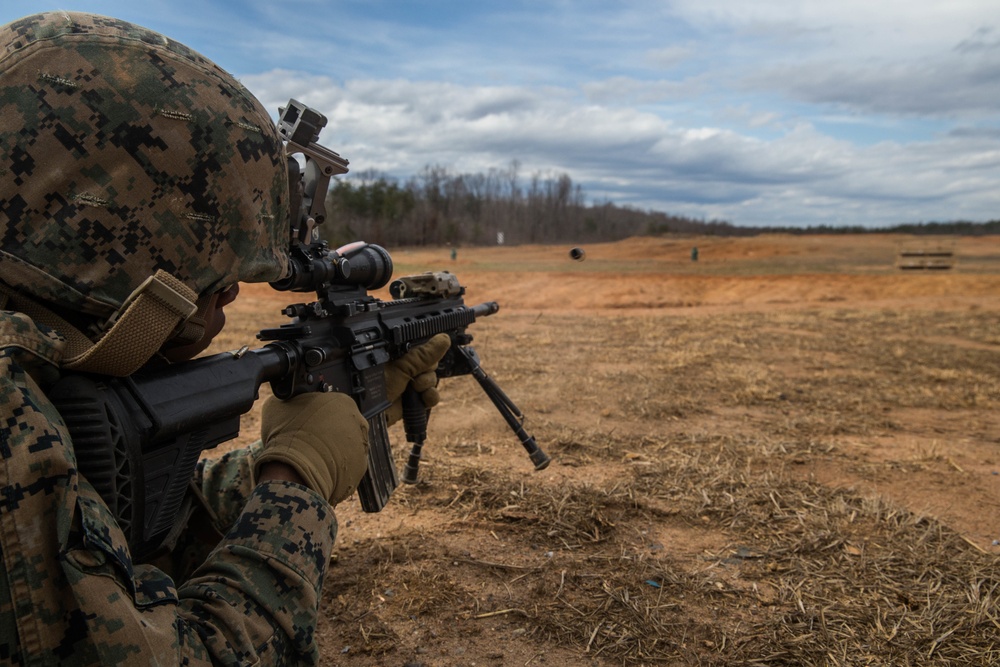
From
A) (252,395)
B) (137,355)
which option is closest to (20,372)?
(137,355)

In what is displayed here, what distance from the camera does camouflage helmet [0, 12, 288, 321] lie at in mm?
1376

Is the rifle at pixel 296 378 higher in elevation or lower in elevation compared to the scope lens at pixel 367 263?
lower

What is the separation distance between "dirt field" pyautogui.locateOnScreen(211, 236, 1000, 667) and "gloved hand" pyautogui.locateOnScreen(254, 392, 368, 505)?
0.99m

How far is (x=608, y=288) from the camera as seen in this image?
68.8 ft

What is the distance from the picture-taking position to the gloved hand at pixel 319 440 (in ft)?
6.28

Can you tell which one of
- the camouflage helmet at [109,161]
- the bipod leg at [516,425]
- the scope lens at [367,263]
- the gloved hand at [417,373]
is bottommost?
the bipod leg at [516,425]

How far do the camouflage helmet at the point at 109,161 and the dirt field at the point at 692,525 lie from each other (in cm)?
183

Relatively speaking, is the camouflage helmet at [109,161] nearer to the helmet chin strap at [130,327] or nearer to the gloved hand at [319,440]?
the helmet chin strap at [130,327]

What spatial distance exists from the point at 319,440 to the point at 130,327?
782 millimetres

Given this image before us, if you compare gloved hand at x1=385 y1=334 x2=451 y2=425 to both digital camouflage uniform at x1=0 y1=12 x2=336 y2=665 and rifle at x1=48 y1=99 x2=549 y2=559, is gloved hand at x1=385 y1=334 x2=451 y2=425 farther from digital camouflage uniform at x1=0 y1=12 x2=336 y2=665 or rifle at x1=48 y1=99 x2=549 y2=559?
digital camouflage uniform at x1=0 y1=12 x2=336 y2=665

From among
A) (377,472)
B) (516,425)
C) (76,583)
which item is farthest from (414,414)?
(76,583)

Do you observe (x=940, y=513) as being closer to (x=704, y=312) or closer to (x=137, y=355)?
(x=137, y=355)

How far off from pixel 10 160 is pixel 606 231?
63.8 meters

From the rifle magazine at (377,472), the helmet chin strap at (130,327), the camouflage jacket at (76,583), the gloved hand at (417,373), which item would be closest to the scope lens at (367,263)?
the gloved hand at (417,373)
